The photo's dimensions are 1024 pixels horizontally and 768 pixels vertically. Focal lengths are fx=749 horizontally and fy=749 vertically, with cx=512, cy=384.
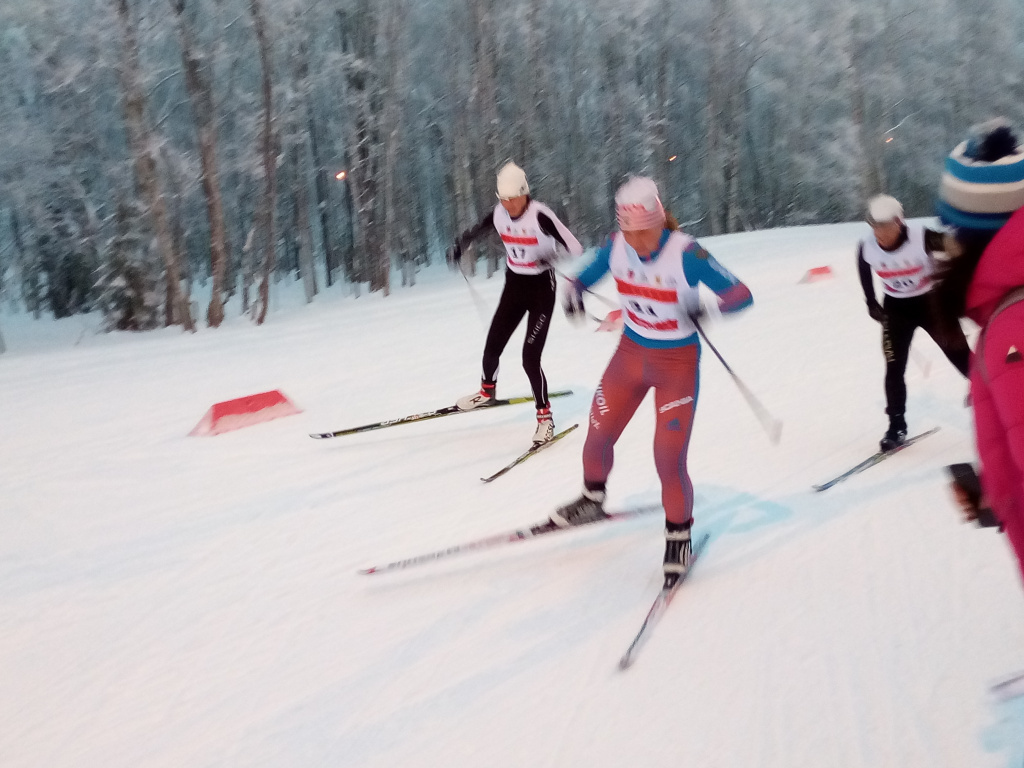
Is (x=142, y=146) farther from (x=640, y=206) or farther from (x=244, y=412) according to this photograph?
(x=640, y=206)


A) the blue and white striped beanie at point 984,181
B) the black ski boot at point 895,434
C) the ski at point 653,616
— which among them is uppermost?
the blue and white striped beanie at point 984,181

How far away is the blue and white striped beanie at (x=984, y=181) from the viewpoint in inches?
55.7

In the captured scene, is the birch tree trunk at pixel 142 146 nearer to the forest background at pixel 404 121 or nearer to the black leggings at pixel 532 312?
the forest background at pixel 404 121

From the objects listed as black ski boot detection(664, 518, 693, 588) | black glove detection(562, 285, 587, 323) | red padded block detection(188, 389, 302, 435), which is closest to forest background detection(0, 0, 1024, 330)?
red padded block detection(188, 389, 302, 435)

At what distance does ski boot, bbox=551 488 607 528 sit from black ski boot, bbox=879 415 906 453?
2.07m

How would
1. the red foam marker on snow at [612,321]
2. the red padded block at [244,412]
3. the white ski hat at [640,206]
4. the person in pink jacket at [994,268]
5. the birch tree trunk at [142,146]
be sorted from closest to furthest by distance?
the person in pink jacket at [994,268] < the white ski hat at [640,206] < the red padded block at [244,412] < the red foam marker on snow at [612,321] < the birch tree trunk at [142,146]

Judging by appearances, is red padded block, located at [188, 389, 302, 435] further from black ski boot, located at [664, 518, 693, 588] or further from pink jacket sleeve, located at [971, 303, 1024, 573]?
pink jacket sleeve, located at [971, 303, 1024, 573]

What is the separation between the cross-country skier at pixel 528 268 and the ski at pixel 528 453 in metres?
0.04

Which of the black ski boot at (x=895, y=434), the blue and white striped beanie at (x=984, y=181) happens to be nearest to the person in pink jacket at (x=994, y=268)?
the blue and white striped beanie at (x=984, y=181)

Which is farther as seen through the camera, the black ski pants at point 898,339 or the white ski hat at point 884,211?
the black ski pants at point 898,339

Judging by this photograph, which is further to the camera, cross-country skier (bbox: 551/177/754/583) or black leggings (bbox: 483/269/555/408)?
black leggings (bbox: 483/269/555/408)

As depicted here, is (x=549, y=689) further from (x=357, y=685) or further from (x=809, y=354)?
(x=809, y=354)

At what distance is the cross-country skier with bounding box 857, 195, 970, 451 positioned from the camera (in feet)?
13.8

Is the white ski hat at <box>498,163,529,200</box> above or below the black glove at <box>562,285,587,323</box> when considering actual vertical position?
above
